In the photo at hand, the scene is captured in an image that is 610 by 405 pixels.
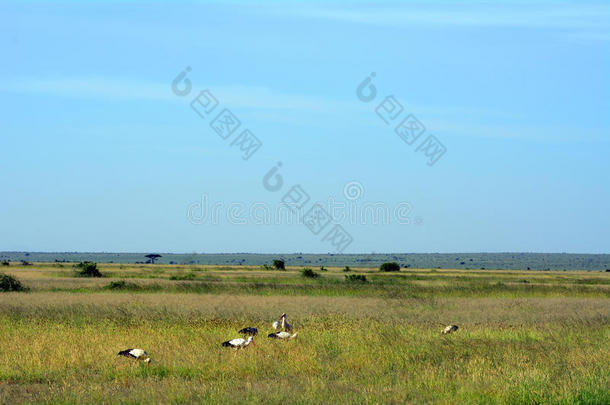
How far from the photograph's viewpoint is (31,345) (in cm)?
1812

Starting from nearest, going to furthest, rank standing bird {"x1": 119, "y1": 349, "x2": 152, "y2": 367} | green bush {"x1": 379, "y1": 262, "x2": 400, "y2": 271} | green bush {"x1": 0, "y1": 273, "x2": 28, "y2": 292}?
standing bird {"x1": 119, "y1": 349, "x2": 152, "y2": 367}
green bush {"x1": 0, "y1": 273, "x2": 28, "y2": 292}
green bush {"x1": 379, "y1": 262, "x2": 400, "y2": 271}

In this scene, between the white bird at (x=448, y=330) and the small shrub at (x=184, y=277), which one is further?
the small shrub at (x=184, y=277)

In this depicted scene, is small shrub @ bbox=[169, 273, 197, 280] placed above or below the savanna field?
above

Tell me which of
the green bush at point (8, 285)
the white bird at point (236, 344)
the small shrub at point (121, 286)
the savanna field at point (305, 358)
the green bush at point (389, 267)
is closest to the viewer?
the savanna field at point (305, 358)

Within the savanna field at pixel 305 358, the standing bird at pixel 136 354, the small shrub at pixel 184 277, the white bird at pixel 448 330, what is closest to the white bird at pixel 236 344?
the savanna field at pixel 305 358

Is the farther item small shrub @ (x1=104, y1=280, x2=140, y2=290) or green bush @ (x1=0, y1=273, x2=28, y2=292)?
small shrub @ (x1=104, y1=280, x2=140, y2=290)

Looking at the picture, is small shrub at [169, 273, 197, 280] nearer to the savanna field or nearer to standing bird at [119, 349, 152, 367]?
the savanna field

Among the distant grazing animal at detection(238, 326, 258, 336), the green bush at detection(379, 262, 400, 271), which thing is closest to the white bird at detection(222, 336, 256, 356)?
the distant grazing animal at detection(238, 326, 258, 336)

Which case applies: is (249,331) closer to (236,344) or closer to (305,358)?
(236,344)

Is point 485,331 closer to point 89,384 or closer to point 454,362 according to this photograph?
point 454,362

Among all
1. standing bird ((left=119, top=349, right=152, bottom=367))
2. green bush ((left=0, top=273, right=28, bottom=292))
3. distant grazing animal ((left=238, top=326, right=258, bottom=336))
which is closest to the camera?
standing bird ((left=119, top=349, right=152, bottom=367))

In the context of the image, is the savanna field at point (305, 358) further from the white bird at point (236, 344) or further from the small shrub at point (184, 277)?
the small shrub at point (184, 277)

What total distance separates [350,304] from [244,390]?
2235 centimetres

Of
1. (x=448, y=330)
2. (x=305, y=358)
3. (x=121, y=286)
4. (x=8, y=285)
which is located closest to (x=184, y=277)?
(x=121, y=286)
